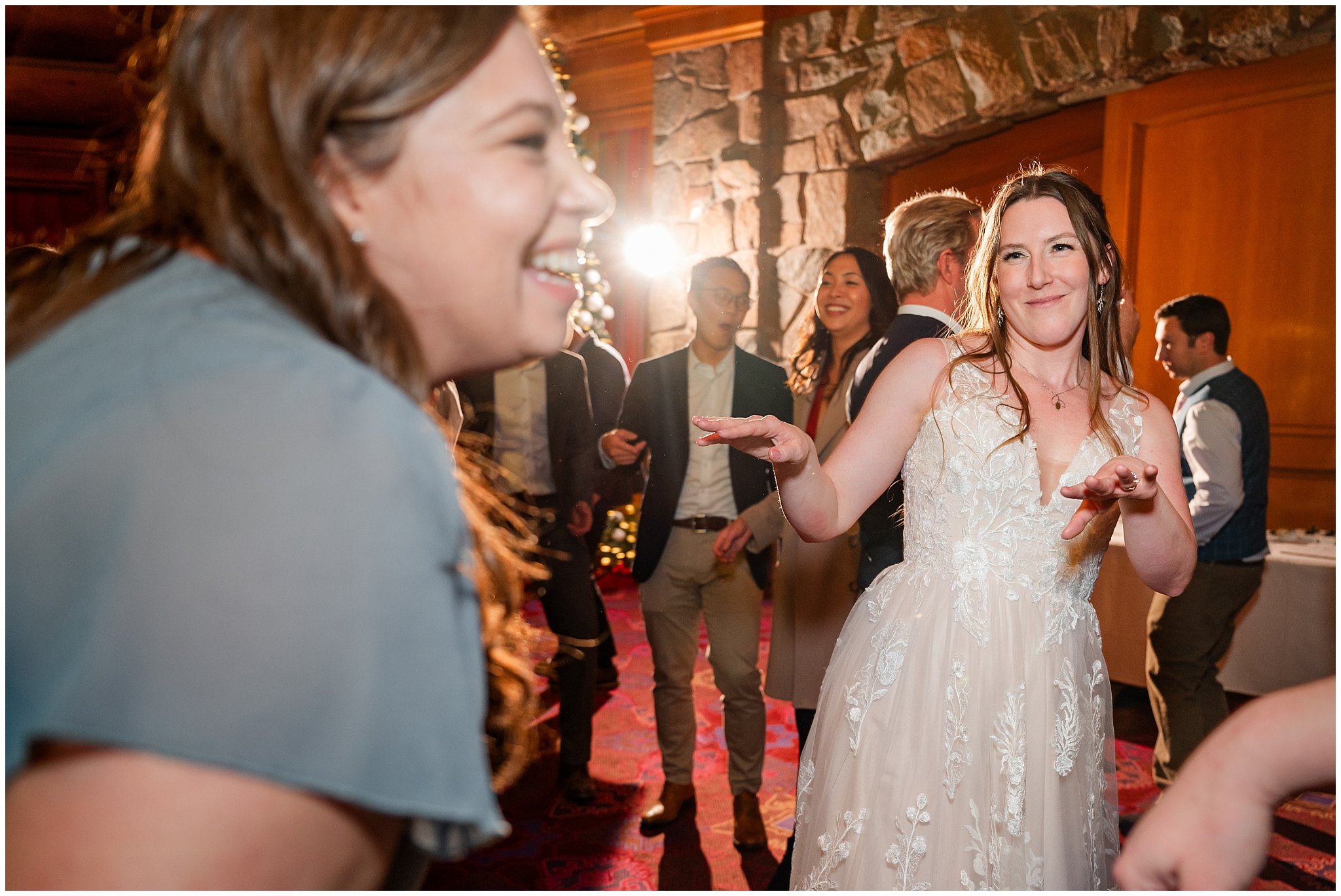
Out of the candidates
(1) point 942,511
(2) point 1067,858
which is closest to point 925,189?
(1) point 942,511

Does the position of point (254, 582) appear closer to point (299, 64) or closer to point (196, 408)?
point (196, 408)

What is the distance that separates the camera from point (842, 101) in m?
5.16

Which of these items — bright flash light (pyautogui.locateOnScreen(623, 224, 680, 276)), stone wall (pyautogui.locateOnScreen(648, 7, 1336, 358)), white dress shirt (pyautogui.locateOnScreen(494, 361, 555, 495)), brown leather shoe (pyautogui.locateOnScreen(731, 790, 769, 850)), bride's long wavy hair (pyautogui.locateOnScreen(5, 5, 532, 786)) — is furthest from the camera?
bright flash light (pyautogui.locateOnScreen(623, 224, 680, 276))

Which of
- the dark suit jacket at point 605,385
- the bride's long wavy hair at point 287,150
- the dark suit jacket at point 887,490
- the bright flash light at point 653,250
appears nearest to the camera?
the bride's long wavy hair at point 287,150

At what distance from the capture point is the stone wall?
4191 millimetres

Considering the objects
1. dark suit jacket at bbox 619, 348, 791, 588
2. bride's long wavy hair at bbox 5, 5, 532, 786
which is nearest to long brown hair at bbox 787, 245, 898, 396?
dark suit jacket at bbox 619, 348, 791, 588

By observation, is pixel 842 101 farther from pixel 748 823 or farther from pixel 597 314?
pixel 748 823

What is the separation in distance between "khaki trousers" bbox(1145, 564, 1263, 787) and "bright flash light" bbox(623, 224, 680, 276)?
3502mm

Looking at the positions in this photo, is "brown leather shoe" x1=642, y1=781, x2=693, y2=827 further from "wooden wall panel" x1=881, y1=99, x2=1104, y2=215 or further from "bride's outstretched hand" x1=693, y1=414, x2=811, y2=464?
"wooden wall panel" x1=881, y1=99, x2=1104, y2=215

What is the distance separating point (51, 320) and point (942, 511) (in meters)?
1.64

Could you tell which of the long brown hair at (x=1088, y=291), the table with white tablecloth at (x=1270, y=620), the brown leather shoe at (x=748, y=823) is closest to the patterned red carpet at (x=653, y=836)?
the brown leather shoe at (x=748, y=823)

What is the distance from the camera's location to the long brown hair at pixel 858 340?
2936 millimetres

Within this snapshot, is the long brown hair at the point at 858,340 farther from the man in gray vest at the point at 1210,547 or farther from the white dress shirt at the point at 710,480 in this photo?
the man in gray vest at the point at 1210,547

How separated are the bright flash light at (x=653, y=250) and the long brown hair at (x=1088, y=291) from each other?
12.7 feet
